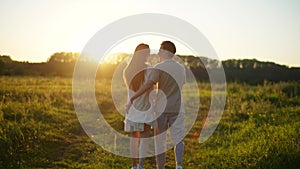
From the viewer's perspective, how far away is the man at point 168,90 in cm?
502

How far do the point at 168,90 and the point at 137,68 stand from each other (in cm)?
58

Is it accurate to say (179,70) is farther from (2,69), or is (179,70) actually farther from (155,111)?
(2,69)

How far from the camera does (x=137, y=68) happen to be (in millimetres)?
5137

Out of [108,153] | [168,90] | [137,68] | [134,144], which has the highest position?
[137,68]

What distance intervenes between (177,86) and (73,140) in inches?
158

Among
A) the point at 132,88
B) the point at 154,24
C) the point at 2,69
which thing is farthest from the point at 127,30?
the point at 2,69

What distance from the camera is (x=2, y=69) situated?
122 ft

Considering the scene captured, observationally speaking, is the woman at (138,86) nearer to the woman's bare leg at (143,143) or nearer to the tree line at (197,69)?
the woman's bare leg at (143,143)

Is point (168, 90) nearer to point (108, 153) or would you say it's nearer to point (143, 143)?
point (143, 143)

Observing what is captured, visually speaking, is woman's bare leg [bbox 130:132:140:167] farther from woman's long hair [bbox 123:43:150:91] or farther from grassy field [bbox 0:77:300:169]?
woman's long hair [bbox 123:43:150:91]

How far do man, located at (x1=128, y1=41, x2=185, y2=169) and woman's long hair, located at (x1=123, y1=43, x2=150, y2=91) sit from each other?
0.66 feet

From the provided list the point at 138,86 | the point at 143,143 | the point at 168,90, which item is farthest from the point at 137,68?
the point at 143,143

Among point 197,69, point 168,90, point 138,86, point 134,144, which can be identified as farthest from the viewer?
point 197,69

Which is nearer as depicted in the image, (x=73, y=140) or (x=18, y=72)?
(x=73, y=140)
